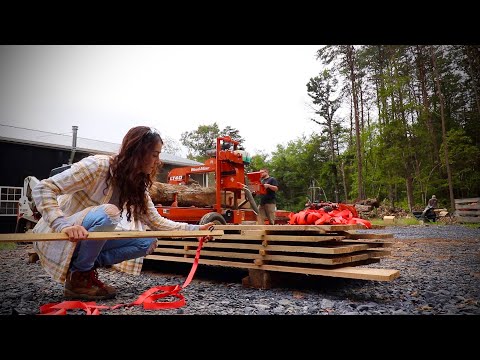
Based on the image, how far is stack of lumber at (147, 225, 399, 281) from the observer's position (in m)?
2.36

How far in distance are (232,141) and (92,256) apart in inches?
151

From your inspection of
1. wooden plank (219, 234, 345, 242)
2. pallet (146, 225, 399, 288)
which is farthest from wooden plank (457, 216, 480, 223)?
wooden plank (219, 234, 345, 242)

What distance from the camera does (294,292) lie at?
256 centimetres

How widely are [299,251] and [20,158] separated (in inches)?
420

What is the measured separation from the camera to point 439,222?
10148 mm

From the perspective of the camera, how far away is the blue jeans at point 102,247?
1.91 meters

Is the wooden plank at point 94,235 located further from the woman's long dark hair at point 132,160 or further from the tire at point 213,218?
the tire at point 213,218

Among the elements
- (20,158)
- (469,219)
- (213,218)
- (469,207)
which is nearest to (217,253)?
(213,218)

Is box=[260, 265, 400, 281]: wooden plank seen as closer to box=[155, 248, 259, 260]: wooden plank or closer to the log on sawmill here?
box=[155, 248, 259, 260]: wooden plank

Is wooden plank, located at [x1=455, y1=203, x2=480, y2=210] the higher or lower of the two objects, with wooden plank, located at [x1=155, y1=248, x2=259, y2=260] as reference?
higher

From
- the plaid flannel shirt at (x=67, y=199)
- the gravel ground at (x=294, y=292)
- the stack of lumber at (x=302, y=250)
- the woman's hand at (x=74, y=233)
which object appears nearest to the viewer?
the woman's hand at (x=74, y=233)

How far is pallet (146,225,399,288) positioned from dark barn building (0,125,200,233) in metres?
8.05

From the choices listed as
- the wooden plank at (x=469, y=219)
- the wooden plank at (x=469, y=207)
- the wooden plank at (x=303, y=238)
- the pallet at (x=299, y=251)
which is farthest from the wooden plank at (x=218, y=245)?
the wooden plank at (x=469, y=219)

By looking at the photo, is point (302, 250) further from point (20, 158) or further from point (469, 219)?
point (20, 158)
